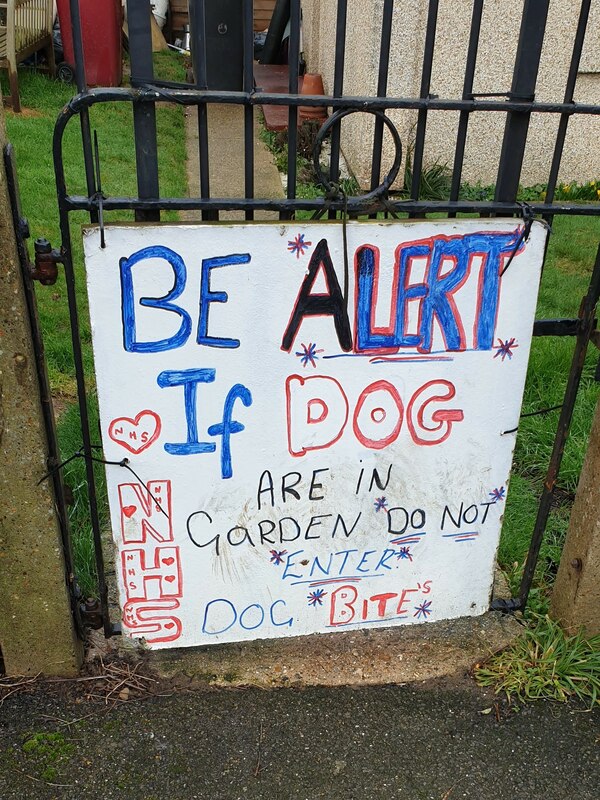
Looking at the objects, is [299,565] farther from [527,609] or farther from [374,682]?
[527,609]

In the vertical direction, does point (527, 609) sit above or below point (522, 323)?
below

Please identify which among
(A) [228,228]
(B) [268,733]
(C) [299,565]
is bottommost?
(B) [268,733]

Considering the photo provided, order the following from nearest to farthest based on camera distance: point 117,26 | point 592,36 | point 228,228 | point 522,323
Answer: point 228,228, point 522,323, point 592,36, point 117,26

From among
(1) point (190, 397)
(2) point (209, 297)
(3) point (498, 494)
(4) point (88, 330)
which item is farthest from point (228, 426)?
(4) point (88, 330)

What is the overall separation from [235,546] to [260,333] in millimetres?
711

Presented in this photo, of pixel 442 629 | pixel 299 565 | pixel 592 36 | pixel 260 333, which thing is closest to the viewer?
pixel 260 333

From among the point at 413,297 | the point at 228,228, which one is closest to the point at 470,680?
the point at 413,297

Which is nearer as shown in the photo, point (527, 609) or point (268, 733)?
point (268, 733)

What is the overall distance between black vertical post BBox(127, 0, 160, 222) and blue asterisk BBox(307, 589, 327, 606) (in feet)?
4.29

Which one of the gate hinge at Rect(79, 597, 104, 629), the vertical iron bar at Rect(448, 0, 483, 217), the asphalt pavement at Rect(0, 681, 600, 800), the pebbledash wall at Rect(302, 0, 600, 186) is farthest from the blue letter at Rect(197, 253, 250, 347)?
the pebbledash wall at Rect(302, 0, 600, 186)

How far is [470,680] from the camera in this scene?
2.58m

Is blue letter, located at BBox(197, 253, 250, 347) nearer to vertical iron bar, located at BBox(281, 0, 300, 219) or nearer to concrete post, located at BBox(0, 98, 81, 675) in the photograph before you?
vertical iron bar, located at BBox(281, 0, 300, 219)

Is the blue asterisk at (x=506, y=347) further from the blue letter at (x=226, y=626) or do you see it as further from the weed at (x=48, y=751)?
the weed at (x=48, y=751)

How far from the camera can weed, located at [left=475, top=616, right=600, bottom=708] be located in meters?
2.54
